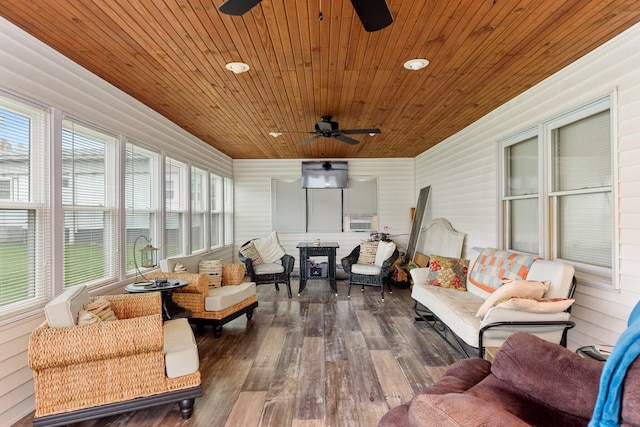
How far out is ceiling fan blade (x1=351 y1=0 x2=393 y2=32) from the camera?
1.67m

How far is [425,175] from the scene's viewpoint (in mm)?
7129

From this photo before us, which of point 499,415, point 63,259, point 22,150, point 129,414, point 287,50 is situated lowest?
point 129,414

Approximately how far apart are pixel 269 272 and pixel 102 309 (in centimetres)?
326

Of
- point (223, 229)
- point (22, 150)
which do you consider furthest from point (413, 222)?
point (22, 150)

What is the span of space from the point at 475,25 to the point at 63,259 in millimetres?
3648

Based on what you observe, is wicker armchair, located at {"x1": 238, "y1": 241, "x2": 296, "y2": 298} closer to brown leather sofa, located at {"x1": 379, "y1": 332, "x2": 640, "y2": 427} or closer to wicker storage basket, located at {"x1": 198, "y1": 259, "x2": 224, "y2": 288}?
wicker storage basket, located at {"x1": 198, "y1": 259, "x2": 224, "y2": 288}

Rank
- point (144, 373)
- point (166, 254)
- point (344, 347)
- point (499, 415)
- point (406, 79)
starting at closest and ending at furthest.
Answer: point (499, 415), point (144, 373), point (406, 79), point (344, 347), point (166, 254)

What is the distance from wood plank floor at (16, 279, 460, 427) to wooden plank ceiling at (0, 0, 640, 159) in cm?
269

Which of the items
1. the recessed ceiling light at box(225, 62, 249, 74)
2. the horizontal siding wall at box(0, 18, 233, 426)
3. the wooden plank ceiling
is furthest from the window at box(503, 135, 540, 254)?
the horizontal siding wall at box(0, 18, 233, 426)

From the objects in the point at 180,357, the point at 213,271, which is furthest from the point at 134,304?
the point at 213,271

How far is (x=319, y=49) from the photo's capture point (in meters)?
2.69

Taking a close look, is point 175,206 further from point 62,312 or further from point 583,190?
point 583,190

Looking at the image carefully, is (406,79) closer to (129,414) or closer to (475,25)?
(475,25)

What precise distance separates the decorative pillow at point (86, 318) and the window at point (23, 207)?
18.2 inches
